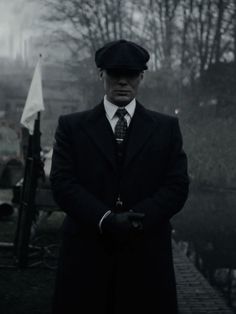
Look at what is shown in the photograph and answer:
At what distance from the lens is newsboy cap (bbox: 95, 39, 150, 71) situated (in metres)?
2.82

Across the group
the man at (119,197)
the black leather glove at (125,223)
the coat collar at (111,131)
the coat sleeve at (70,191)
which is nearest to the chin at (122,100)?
the man at (119,197)

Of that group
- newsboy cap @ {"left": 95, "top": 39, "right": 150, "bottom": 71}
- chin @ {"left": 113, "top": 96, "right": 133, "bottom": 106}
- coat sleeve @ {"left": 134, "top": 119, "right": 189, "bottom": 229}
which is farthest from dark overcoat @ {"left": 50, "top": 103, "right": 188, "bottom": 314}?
newsboy cap @ {"left": 95, "top": 39, "right": 150, "bottom": 71}

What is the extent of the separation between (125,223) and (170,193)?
0.36 meters

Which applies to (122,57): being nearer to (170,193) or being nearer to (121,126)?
(121,126)

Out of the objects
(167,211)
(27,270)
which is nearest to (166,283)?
(167,211)

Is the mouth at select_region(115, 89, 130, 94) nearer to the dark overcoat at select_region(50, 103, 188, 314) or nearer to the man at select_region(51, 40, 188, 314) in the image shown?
the man at select_region(51, 40, 188, 314)

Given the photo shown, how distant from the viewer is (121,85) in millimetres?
2834

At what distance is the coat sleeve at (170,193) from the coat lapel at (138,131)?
0.46ft

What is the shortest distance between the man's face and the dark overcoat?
0.50 feet

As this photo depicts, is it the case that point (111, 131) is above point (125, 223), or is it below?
above

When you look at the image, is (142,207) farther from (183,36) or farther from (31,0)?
(31,0)

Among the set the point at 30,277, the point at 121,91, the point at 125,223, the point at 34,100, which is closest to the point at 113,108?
the point at 121,91

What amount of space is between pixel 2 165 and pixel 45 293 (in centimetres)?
764

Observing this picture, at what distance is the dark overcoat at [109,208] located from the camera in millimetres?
2818
